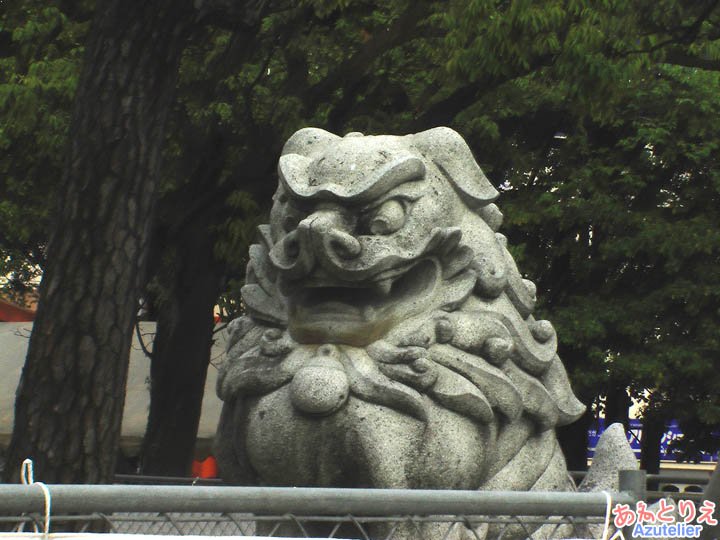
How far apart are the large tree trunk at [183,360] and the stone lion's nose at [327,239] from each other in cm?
585

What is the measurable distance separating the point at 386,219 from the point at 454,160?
0.52 m

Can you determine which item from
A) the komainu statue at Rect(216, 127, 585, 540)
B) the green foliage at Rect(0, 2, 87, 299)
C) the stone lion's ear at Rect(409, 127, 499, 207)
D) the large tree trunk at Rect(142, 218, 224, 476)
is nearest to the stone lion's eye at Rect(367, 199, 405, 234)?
the komainu statue at Rect(216, 127, 585, 540)

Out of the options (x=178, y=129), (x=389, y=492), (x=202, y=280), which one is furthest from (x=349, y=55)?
(x=389, y=492)

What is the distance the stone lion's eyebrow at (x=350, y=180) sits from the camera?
13.3 feet

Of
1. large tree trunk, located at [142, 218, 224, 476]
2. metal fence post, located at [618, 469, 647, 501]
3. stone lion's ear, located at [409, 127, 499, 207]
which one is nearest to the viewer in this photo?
metal fence post, located at [618, 469, 647, 501]

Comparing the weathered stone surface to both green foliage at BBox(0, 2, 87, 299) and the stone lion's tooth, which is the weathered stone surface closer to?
the stone lion's tooth

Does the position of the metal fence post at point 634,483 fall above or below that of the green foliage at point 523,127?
below

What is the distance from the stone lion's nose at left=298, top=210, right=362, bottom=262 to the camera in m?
3.92

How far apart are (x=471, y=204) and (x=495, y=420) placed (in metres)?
0.91

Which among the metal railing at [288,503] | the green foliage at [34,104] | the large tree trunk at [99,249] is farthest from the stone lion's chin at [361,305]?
the green foliage at [34,104]

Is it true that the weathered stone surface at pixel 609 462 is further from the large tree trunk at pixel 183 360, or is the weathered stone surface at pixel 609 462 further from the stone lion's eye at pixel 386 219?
the large tree trunk at pixel 183 360

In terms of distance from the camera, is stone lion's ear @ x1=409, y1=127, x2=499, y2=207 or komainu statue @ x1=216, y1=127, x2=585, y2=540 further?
stone lion's ear @ x1=409, y1=127, x2=499, y2=207

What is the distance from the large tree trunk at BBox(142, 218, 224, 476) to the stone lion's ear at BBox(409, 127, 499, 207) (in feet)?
18.1

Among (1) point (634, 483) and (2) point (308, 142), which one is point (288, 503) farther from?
(2) point (308, 142)
